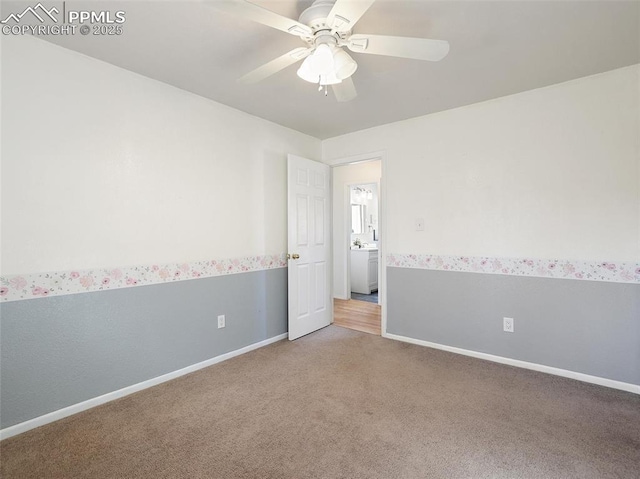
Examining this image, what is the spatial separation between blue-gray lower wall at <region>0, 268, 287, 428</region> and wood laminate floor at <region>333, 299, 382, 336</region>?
138 centimetres

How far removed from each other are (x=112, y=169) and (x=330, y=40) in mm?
1724

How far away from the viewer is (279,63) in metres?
1.73

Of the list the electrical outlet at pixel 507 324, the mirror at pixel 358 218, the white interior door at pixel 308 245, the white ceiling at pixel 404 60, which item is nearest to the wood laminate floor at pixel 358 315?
the white interior door at pixel 308 245

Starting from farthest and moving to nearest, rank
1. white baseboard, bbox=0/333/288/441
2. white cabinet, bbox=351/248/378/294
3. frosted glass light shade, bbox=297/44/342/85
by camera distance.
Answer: white cabinet, bbox=351/248/378/294
white baseboard, bbox=0/333/288/441
frosted glass light shade, bbox=297/44/342/85

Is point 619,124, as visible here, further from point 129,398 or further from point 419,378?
point 129,398

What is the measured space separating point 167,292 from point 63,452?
1.11 metres

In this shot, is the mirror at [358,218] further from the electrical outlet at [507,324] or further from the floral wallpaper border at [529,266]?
the electrical outlet at [507,324]

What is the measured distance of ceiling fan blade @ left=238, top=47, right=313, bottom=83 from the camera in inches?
65.2

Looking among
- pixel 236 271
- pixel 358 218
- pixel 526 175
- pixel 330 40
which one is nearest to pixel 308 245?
pixel 236 271

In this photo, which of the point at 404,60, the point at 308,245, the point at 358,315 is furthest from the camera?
the point at 358,315

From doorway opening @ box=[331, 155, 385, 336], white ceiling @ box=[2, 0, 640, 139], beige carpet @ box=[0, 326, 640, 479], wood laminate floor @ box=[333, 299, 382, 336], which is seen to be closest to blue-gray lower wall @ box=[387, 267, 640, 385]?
beige carpet @ box=[0, 326, 640, 479]

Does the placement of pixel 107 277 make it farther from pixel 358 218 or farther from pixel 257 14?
pixel 358 218

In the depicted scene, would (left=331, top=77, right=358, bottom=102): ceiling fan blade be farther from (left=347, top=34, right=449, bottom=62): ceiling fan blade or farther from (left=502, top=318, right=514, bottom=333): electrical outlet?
(left=502, top=318, right=514, bottom=333): electrical outlet

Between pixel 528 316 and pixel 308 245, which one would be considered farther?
pixel 308 245
